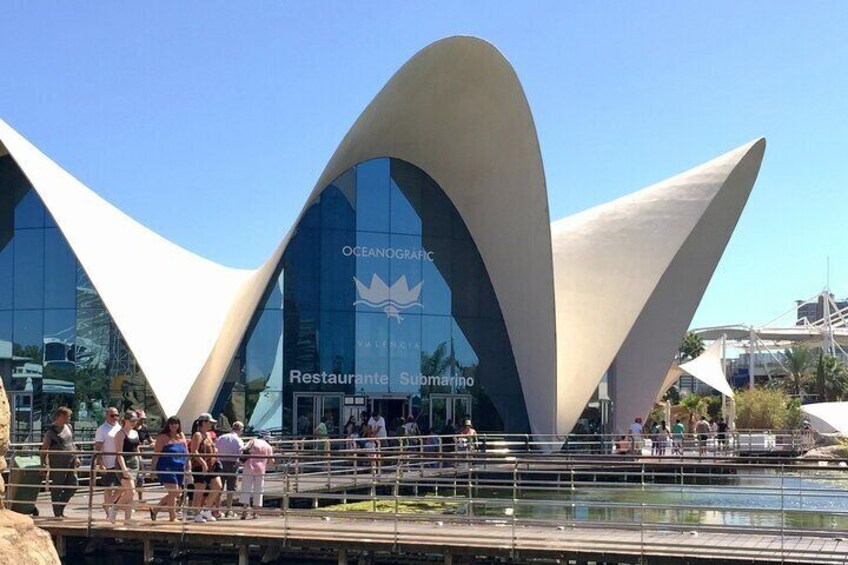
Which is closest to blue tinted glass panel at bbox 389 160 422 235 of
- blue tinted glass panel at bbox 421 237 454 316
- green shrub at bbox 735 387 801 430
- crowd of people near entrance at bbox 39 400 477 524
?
blue tinted glass panel at bbox 421 237 454 316

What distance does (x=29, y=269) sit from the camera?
2528 cm

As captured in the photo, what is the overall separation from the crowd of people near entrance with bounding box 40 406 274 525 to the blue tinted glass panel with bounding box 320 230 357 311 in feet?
43.5

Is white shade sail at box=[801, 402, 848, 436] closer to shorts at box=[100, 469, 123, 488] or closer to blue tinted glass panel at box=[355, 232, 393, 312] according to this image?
blue tinted glass panel at box=[355, 232, 393, 312]

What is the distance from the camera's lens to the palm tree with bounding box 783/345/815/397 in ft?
216

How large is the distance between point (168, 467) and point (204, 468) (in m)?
0.45

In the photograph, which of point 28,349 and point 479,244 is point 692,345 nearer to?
point 479,244

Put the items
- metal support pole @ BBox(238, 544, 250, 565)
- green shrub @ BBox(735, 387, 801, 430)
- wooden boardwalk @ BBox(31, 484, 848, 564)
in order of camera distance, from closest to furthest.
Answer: wooden boardwalk @ BBox(31, 484, 848, 564)
metal support pole @ BBox(238, 544, 250, 565)
green shrub @ BBox(735, 387, 801, 430)

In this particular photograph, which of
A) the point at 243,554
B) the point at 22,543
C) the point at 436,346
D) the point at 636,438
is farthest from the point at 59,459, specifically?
the point at 636,438

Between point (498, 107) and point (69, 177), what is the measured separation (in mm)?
10908

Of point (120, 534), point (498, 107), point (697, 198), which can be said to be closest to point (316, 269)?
point (498, 107)

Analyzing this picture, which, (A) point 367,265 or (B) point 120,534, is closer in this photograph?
(B) point 120,534

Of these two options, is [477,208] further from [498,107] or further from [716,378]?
[716,378]

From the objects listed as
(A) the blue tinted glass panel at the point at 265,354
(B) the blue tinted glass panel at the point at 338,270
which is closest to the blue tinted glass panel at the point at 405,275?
(B) the blue tinted glass panel at the point at 338,270

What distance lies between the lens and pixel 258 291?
26.2m
